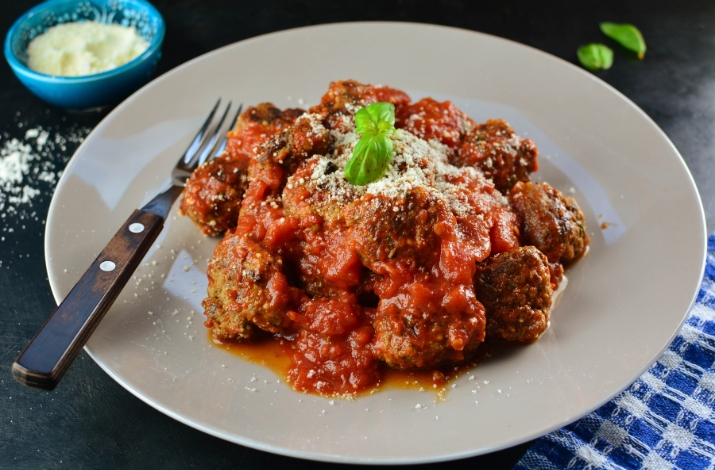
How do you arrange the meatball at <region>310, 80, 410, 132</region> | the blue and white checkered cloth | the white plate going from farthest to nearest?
the meatball at <region>310, 80, 410, 132</region> → the blue and white checkered cloth → the white plate

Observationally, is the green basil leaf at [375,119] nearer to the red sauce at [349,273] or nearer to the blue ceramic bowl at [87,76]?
the red sauce at [349,273]

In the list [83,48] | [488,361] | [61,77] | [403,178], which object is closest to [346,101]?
[403,178]

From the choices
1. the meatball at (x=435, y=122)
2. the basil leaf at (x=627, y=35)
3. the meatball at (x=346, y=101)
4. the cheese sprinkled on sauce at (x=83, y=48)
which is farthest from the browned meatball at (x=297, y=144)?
the basil leaf at (x=627, y=35)

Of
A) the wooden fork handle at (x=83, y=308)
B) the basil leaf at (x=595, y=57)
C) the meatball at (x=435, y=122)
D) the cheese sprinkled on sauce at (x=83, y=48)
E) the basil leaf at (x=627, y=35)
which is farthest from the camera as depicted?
the basil leaf at (x=627, y=35)

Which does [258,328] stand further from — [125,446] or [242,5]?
[242,5]

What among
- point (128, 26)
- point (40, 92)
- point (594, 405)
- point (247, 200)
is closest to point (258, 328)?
point (247, 200)

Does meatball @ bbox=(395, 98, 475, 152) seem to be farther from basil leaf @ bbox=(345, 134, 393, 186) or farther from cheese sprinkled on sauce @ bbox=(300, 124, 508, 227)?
basil leaf @ bbox=(345, 134, 393, 186)

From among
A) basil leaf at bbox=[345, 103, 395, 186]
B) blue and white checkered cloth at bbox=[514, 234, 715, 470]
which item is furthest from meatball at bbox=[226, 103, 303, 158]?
blue and white checkered cloth at bbox=[514, 234, 715, 470]
